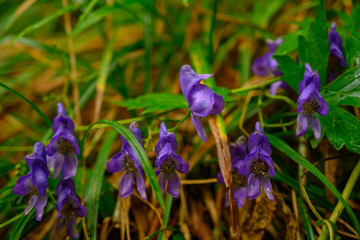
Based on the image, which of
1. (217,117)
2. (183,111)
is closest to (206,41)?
(183,111)

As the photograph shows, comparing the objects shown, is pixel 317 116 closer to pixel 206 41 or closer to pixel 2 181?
pixel 206 41

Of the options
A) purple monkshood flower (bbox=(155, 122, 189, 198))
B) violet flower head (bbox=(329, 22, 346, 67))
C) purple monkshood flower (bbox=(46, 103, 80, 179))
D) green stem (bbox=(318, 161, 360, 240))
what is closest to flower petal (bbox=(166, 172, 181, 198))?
purple monkshood flower (bbox=(155, 122, 189, 198))

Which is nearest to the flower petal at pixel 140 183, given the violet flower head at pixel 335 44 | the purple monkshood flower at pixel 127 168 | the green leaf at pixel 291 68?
the purple monkshood flower at pixel 127 168

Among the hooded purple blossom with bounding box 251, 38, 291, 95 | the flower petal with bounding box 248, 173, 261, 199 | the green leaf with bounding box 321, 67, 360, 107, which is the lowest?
the flower petal with bounding box 248, 173, 261, 199

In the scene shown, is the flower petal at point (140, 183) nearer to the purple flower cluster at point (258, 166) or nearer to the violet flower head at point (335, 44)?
the purple flower cluster at point (258, 166)

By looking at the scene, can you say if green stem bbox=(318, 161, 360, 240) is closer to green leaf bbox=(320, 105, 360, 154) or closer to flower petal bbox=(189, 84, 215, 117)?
green leaf bbox=(320, 105, 360, 154)

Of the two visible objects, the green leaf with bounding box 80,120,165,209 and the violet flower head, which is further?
the violet flower head

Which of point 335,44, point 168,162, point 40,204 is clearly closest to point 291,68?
point 335,44
